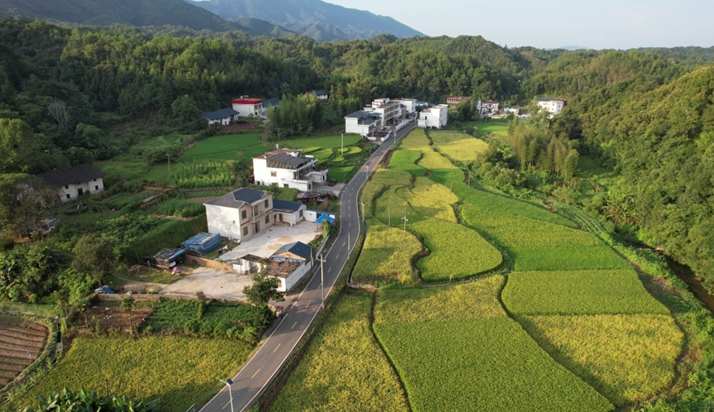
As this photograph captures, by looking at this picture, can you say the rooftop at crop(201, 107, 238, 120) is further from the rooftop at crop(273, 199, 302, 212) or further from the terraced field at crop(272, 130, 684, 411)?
the terraced field at crop(272, 130, 684, 411)

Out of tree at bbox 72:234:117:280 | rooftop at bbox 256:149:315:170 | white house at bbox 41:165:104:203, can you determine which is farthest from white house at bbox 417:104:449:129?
tree at bbox 72:234:117:280

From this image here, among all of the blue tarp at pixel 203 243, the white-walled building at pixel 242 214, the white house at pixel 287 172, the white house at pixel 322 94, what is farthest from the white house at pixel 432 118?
the blue tarp at pixel 203 243

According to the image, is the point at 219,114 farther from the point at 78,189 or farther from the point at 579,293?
the point at 579,293

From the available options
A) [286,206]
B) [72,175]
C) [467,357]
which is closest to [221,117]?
[72,175]

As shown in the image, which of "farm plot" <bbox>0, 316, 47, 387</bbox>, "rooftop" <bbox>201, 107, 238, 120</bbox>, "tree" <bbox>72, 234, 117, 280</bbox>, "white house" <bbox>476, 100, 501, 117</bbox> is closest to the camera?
"farm plot" <bbox>0, 316, 47, 387</bbox>

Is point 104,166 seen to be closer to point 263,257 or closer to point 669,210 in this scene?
point 263,257

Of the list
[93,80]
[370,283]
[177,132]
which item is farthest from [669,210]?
[93,80]
